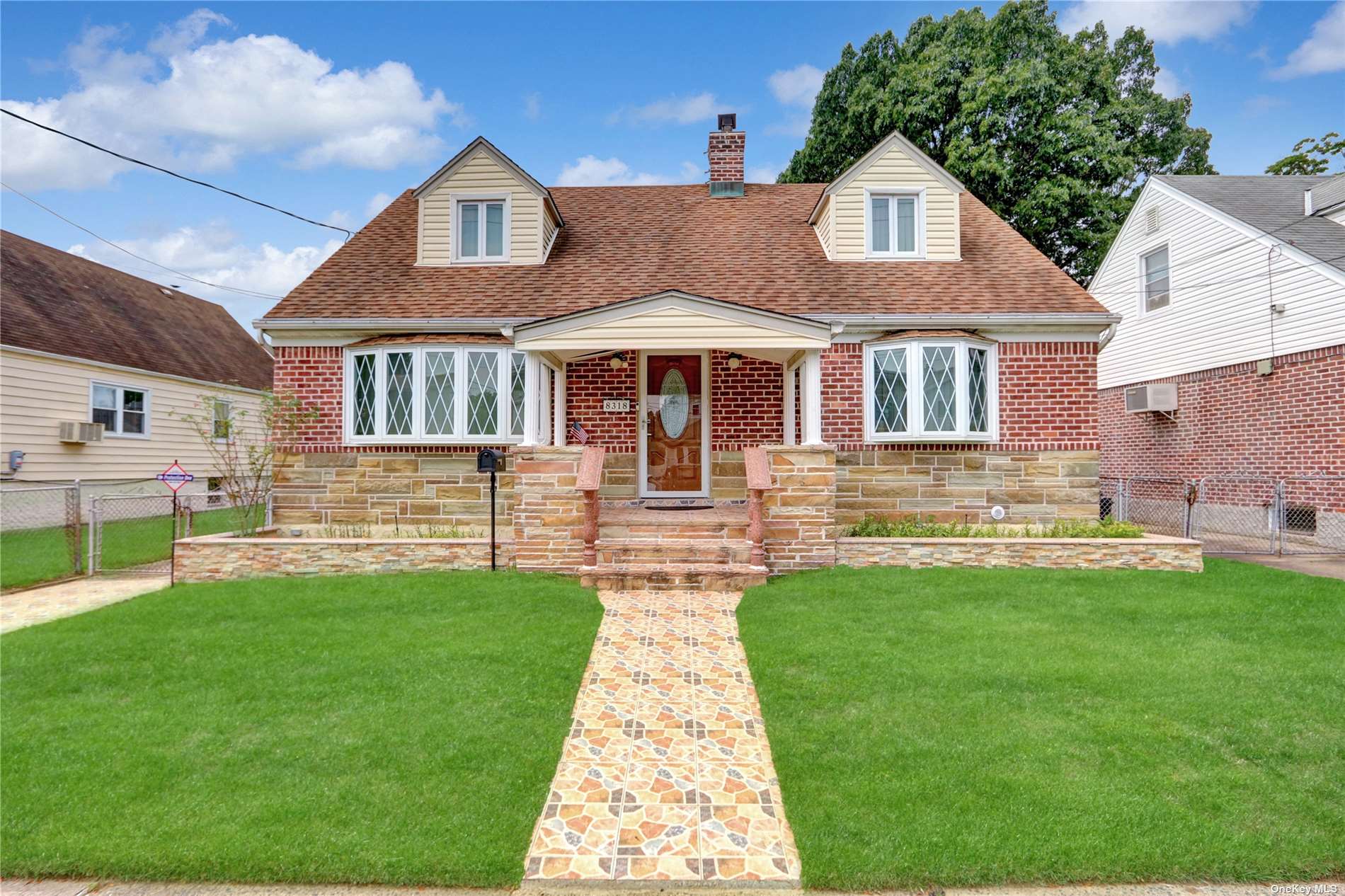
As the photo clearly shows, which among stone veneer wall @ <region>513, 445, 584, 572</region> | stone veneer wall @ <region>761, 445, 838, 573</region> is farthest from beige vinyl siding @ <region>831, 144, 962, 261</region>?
stone veneer wall @ <region>513, 445, 584, 572</region>

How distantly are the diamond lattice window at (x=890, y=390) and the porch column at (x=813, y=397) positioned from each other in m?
2.26

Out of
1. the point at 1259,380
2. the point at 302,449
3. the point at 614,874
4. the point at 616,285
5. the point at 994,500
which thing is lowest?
the point at 614,874

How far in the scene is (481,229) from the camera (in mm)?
11781

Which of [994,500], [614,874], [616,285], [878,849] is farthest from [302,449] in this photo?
[994,500]

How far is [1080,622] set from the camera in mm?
6176

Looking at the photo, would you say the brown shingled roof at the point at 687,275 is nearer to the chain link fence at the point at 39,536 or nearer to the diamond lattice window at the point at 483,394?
the diamond lattice window at the point at 483,394

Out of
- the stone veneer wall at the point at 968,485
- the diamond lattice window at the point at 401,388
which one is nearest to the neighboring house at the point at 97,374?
the diamond lattice window at the point at 401,388

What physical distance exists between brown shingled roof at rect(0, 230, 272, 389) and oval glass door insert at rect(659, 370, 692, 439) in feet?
45.1

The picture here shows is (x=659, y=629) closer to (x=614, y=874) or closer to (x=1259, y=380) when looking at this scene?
(x=614, y=874)

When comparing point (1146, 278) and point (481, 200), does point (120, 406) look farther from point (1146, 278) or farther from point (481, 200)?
point (1146, 278)

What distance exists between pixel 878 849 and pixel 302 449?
1035cm

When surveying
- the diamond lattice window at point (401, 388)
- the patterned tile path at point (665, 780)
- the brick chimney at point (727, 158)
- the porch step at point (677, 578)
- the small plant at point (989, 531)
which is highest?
the brick chimney at point (727, 158)

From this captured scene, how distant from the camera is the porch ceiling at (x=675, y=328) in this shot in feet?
26.7

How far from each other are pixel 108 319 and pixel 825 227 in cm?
1821
